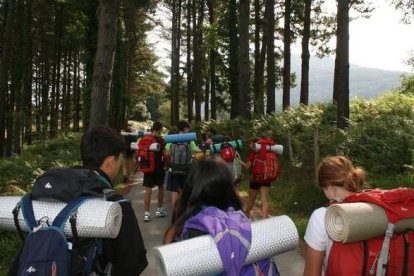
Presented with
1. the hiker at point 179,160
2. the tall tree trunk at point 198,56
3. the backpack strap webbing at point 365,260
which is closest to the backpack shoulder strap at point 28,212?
the backpack strap webbing at point 365,260

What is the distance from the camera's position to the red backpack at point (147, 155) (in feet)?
29.4

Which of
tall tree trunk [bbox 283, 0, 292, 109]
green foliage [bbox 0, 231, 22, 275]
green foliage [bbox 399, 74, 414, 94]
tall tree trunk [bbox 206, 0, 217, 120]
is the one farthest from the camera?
tall tree trunk [bbox 206, 0, 217, 120]

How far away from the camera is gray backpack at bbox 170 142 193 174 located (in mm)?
9047

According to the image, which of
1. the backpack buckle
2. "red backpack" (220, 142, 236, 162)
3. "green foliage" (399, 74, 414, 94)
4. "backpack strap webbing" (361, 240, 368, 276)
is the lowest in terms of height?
"backpack strap webbing" (361, 240, 368, 276)

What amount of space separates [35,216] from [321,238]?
5.93ft

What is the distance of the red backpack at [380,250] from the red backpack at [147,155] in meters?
6.39

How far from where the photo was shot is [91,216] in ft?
8.80

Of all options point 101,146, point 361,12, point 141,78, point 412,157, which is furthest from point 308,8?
point 141,78

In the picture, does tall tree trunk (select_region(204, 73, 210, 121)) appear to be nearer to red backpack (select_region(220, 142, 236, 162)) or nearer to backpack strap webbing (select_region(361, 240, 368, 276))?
red backpack (select_region(220, 142, 236, 162))

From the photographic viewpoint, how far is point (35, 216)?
9.14ft

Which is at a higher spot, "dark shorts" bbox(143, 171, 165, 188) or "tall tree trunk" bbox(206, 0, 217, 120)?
"tall tree trunk" bbox(206, 0, 217, 120)

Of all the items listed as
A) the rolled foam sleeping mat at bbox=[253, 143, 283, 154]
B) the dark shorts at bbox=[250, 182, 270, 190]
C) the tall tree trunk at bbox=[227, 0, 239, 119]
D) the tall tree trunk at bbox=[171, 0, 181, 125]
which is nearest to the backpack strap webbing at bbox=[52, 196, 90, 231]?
the rolled foam sleeping mat at bbox=[253, 143, 283, 154]

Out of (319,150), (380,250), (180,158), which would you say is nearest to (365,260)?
(380,250)

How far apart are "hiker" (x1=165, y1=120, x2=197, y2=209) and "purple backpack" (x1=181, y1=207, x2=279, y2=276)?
6.07 meters
